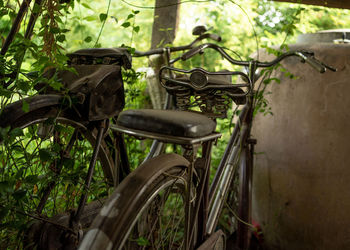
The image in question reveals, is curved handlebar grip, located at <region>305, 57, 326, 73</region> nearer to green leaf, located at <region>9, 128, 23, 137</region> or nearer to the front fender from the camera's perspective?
the front fender

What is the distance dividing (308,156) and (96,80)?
1.71 meters

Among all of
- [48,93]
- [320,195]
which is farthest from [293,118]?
[48,93]

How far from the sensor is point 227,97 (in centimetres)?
176

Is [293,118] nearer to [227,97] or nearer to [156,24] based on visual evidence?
[227,97]

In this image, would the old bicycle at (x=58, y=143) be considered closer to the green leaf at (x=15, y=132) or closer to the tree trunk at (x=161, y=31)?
the green leaf at (x=15, y=132)

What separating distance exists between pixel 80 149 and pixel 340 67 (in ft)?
5.75

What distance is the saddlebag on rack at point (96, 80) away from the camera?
4.51 ft

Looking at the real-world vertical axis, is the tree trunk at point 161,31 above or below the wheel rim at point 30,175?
above

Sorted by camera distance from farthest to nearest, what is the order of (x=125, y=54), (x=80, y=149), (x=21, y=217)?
1. (x=80, y=149)
2. (x=125, y=54)
3. (x=21, y=217)

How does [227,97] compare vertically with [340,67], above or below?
below

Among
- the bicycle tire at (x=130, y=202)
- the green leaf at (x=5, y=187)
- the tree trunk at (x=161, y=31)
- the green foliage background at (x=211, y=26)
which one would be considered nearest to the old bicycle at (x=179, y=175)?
the bicycle tire at (x=130, y=202)

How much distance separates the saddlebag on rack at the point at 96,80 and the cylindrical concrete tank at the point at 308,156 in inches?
57.1

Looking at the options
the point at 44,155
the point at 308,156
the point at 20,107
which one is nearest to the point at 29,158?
the point at 44,155

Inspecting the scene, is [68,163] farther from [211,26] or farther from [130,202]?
[211,26]
